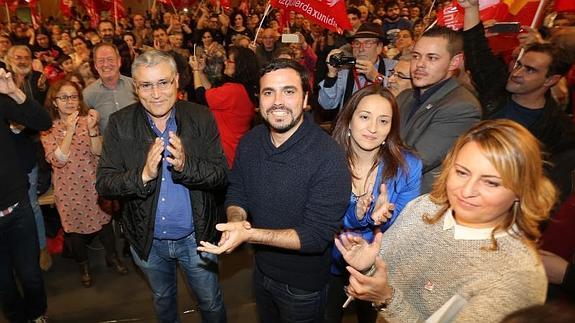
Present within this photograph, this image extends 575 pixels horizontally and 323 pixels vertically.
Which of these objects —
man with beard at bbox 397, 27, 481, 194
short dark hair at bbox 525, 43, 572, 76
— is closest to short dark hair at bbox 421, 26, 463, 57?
man with beard at bbox 397, 27, 481, 194

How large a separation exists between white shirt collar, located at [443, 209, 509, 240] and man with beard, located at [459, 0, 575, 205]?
162cm

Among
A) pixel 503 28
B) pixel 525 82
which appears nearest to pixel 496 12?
pixel 503 28

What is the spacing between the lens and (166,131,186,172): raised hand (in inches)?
89.5

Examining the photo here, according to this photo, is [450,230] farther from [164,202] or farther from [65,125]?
[65,125]

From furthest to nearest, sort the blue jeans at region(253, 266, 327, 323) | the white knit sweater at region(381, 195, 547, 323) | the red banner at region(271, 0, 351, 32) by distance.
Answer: the red banner at region(271, 0, 351, 32) → the blue jeans at region(253, 266, 327, 323) → the white knit sweater at region(381, 195, 547, 323)

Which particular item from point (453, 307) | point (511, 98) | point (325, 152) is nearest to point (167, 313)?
point (325, 152)

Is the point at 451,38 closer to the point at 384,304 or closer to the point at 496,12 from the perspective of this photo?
the point at 384,304

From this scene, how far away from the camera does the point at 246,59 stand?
443 centimetres

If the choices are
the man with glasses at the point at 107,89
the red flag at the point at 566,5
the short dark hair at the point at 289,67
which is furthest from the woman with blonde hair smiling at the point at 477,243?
the red flag at the point at 566,5

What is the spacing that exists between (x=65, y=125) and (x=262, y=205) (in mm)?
2319

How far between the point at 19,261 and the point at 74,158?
0.98m

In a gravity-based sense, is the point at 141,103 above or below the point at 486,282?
above

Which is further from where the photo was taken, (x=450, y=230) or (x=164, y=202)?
(x=164, y=202)

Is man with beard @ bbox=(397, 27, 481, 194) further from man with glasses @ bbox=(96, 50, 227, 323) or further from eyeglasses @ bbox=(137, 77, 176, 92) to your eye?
eyeglasses @ bbox=(137, 77, 176, 92)
